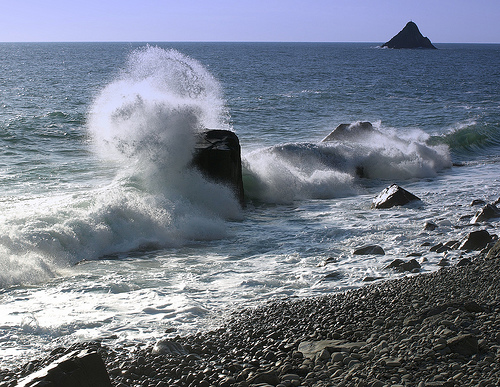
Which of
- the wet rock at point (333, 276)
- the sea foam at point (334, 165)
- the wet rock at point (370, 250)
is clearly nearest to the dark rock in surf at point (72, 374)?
the wet rock at point (333, 276)

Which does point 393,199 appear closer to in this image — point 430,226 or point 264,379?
point 430,226

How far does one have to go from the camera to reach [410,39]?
140 metres

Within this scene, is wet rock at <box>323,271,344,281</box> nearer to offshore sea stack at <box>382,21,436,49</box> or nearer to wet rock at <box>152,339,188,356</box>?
wet rock at <box>152,339,188,356</box>

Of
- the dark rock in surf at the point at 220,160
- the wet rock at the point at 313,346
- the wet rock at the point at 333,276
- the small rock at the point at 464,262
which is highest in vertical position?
the dark rock in surf at the point at 220,160

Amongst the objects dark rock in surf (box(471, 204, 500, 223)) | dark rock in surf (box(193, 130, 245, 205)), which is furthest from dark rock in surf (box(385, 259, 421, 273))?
dark rock in surf (box(193, 130, 245, 205))

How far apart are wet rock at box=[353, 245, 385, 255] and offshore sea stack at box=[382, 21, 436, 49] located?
143508 millimetres

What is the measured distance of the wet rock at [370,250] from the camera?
6.02 metres

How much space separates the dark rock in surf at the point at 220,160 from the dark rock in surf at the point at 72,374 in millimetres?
5623

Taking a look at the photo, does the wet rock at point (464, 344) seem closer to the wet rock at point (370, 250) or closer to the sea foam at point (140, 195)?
the wet rock at point (370, 250)

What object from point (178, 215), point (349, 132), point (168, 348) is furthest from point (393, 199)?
point (349, 132)

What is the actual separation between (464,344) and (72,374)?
7.80ft

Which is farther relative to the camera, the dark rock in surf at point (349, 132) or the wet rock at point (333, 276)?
the dark rock in surf at point (349, 132)

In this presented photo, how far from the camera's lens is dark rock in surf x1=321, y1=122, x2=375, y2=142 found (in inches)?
537

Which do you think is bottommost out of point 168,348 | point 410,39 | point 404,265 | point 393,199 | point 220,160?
point 168,348
